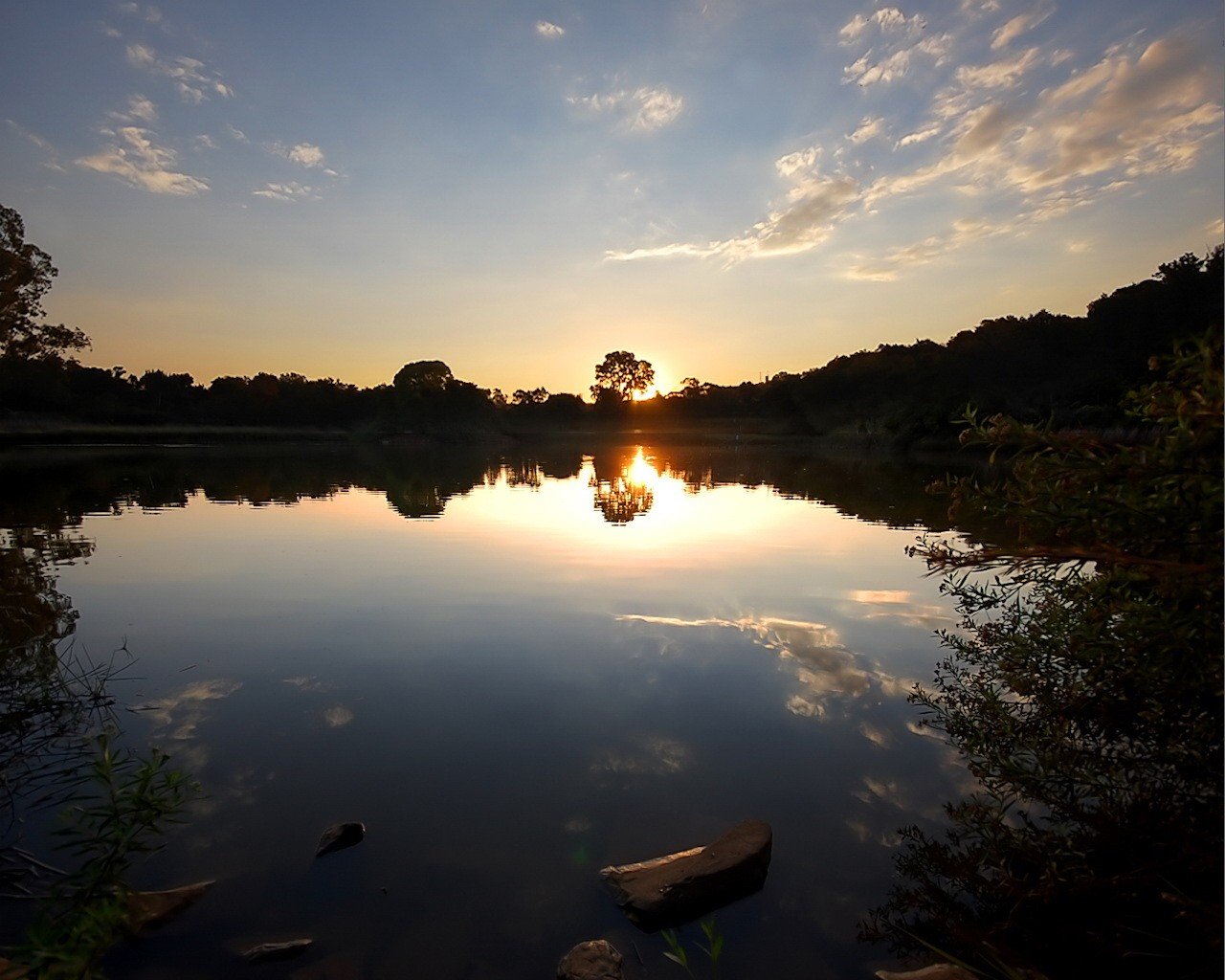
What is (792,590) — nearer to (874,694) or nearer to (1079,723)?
(874,694)

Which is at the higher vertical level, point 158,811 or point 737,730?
point 158,811

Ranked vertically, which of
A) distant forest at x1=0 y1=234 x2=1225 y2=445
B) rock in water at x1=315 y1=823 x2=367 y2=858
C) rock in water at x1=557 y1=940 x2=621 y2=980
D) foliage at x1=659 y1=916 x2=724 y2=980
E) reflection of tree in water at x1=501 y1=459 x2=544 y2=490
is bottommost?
reflection of tree in water at x1=501 y1=459 x2=544 y2=490

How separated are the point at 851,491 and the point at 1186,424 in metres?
34.2

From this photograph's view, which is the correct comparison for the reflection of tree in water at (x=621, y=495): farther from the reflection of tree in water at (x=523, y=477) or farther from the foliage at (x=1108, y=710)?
the foliage at (x=1108, y=710)

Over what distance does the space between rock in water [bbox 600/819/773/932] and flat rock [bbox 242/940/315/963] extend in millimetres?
2460

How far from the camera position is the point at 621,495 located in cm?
3612

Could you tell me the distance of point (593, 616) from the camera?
13.2m

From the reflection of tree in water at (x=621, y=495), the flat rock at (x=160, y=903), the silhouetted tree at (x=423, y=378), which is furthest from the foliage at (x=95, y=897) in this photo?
the silhouetted tree at (x=423, y=378)

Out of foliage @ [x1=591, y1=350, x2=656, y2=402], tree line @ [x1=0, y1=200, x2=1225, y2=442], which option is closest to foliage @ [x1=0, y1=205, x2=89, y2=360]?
tree line @ [x1=0, y1=200, x2=1225, y2=442]

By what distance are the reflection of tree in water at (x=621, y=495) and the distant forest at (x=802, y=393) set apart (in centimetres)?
1461

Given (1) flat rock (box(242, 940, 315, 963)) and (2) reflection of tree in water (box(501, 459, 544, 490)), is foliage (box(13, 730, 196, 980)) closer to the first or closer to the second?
(1) flat rock (box(242, 940, 315, 963))

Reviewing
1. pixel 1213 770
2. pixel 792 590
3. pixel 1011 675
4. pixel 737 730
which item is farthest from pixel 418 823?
pixel 792 590

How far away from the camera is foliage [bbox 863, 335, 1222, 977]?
3.68m

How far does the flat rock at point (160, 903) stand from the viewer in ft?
15.8
